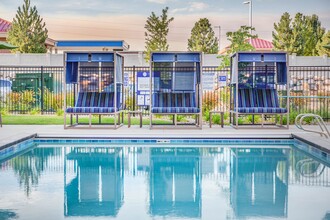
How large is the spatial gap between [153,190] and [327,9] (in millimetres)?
27530

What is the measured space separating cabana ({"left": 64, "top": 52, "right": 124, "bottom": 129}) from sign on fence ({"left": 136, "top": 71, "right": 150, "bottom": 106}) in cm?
177

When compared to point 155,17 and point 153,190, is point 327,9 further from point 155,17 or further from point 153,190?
point 153,190

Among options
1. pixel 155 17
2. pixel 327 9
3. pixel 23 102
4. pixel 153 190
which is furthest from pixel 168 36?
pixel 153 190

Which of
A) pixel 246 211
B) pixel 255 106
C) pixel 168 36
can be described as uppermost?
pixel 168 36

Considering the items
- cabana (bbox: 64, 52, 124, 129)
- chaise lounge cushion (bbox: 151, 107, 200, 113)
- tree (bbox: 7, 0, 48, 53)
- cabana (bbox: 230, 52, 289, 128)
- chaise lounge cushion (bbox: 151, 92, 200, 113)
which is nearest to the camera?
chaise lounge cushion (bbox: 151, 107, 200, 113)

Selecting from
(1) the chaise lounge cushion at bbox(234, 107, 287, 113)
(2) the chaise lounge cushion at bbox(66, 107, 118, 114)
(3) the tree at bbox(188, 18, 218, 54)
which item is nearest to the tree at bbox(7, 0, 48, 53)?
(3) the tree at bbox(188, 18, 218, 54)

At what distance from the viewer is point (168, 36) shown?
33.1 m

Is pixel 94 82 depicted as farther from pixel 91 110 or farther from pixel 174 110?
pixel 174 110

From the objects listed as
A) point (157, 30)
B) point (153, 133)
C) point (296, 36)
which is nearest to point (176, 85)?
point (153, 133)

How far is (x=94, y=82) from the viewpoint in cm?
1327

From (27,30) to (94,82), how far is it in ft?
74.1

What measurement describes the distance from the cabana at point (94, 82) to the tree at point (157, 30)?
62.9 feet

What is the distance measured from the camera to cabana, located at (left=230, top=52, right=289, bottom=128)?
1221cm

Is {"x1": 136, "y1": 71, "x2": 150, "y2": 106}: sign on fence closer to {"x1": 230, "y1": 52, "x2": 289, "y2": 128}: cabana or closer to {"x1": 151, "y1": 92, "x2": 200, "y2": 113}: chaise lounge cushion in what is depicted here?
{"x1": 151, "y1": 92, "x2": 200, "y2": 113}: chaise lounge cushion
